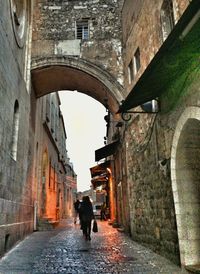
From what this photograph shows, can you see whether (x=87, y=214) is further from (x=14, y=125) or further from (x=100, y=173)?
(x=100, y=173)

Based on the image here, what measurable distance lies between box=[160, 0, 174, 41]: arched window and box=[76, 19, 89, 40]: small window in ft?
17.7

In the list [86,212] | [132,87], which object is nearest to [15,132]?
[86,212]

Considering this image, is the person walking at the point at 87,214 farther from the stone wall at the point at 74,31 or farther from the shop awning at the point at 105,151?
the stone wall at the point at 74,31

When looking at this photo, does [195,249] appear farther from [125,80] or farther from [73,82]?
[73,82]

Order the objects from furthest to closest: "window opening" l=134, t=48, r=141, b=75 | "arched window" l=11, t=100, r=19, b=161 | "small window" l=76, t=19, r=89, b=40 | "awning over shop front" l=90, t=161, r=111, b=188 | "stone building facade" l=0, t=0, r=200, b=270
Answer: "awning over shop front" l=90, t=161, r=111, b=188 < "small window" l=76, t=19, r=89, b=40 < "window opening" l=134, t=48, r=141, b=75 < "arched window" l=11, t=100, r=19, b=161 < "stone building facade" l=0, t=0, r=200, b=270

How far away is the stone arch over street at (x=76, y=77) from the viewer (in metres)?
10.3

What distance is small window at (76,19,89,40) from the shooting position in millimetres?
11049

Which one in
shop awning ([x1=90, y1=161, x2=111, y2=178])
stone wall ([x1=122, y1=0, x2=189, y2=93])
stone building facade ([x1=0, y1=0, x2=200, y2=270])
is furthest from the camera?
shop awning ([x1=90, y1=161, x2=111, y2=178])

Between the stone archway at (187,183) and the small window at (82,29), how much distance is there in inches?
297

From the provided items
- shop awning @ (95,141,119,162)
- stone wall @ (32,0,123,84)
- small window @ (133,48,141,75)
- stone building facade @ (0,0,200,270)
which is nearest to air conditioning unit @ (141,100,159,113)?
stone building facade @ (0,0,200,270)

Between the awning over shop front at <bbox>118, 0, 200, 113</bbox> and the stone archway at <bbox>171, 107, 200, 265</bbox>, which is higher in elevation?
the awning over shop front at <bbox>118, 0, 200, 113</bbox>

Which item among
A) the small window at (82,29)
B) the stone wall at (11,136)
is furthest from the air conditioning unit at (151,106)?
the small window at (82,29)

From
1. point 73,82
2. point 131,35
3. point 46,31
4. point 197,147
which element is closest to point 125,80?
point 131,35

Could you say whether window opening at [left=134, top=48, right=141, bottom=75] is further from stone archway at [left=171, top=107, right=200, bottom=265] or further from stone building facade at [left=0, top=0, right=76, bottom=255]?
stone archway at [left=171, top=107, right=200, bottom=265]
